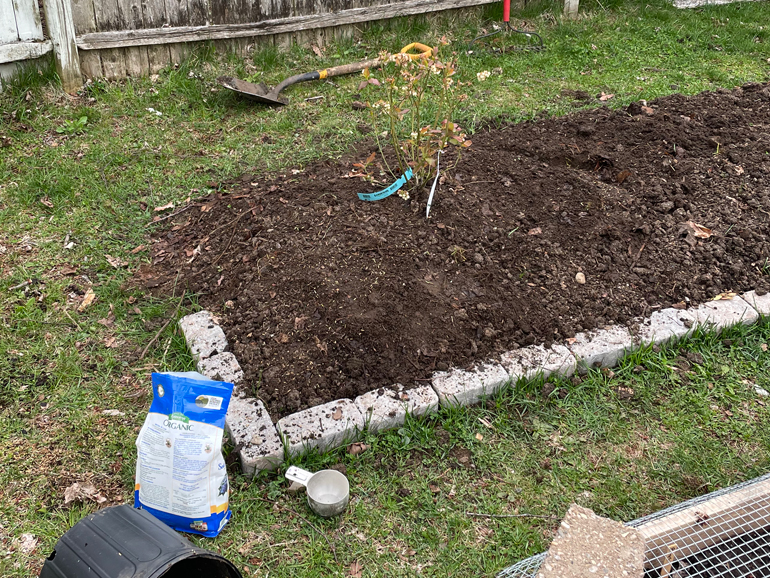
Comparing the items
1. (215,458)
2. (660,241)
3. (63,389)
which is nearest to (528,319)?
(660,241)

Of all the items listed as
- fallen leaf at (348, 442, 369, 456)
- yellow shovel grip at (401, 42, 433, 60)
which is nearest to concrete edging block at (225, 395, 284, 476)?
fallen leaf at (348, 442, 369, 456)

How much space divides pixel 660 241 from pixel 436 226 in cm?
135

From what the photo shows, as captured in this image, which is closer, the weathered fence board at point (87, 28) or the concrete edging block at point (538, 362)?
the concrete edging block at point (538, 362)

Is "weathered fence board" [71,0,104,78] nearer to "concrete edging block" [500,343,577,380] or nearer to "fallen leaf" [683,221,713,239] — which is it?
"concrete edging block" [500,343,577,380]

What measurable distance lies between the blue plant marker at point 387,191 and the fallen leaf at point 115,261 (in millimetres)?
1534

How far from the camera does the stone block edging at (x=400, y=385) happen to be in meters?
2.79

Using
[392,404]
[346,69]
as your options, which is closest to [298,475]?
[392,404]

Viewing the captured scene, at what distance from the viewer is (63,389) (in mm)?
3191

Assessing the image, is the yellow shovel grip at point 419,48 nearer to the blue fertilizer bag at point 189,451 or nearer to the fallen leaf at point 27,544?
the blue fertilizer bag at point 189,451

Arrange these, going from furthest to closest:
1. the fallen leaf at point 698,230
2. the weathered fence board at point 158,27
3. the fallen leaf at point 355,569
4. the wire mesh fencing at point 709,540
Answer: the weathered fence board at point 158,27
the fallen leaf at point 698,230
the fallen leaf at point 355,569
the wire mesh fencing at point 709,540

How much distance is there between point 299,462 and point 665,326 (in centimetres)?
204

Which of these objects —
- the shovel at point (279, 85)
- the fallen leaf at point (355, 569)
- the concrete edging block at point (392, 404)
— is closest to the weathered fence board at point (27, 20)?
the shovel at point (279, 85)

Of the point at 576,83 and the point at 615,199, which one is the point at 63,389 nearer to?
the point at 615,199

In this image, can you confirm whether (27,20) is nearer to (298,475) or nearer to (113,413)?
(113,413)
